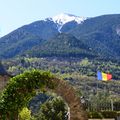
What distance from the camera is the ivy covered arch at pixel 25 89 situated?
15508 millimetres

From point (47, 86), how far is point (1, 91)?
178 centimetres

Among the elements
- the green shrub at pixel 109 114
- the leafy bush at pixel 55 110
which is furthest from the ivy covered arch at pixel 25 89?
the leafy bush at pixel 55 110

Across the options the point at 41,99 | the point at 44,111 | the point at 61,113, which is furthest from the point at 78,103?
the point at 41,99

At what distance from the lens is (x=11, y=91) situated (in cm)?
1582

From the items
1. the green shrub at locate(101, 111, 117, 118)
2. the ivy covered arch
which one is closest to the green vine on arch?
the ivy covered arch

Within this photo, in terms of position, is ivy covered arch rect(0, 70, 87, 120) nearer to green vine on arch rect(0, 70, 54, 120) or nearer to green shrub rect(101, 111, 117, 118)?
green vine on arch rect(0, 70, 54, 120)

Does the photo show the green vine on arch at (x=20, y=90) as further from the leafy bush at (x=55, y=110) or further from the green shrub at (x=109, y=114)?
the leafy bush at (x=55, y=110)

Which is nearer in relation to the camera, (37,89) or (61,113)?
(37,89)

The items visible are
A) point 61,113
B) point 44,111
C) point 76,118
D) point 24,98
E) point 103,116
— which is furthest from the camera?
point 44,111

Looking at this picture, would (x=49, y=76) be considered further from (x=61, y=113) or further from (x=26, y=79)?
(x=61, y=113)

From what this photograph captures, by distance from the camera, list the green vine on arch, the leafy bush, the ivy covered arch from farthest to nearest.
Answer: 1. the leafy bush
2. the green vine on arch
3. the ivy covered arch

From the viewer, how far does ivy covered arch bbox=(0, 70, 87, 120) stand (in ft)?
50.9

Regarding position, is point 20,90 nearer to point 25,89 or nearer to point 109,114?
point 25,89

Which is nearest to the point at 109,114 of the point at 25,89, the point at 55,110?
the point at 25,89
